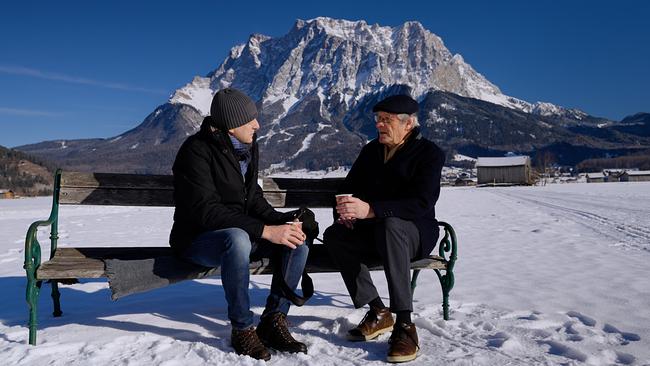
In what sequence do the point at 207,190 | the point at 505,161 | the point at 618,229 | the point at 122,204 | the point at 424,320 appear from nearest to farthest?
the point at 207,190
the point at 424,320
the point at 122,204
the point at 618,229
the point at 505,161

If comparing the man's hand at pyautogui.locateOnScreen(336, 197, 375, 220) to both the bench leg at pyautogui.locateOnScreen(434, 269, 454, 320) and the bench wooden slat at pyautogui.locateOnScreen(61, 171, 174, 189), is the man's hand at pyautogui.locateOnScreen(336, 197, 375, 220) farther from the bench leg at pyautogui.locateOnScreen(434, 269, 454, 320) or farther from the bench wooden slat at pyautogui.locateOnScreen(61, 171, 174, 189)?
the bench wooden slat at pyautogui.locateOnScreen(61, 171, 174, 189)

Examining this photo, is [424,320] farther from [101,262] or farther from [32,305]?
[32,305]

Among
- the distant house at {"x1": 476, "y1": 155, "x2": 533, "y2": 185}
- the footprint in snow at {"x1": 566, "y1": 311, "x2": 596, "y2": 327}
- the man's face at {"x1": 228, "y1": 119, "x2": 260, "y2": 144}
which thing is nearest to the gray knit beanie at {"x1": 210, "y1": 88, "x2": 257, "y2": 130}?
the man's face at {"x1": 228, "y1": 119, "x2": 260, "y2": 144}

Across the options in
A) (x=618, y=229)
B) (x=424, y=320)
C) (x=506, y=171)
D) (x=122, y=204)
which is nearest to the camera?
(x=424, y=320)

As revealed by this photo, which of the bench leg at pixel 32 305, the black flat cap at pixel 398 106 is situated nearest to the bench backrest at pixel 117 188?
the bench leg at pixel 32 305

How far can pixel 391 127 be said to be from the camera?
15.2 feet

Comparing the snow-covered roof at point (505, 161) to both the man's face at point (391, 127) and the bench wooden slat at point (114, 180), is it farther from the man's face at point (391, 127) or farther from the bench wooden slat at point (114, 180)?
the bench wooden slat at point (114, 180)

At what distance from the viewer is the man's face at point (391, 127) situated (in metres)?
4.62

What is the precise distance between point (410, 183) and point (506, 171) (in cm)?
8953

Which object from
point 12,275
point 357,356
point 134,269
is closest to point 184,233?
point 134,269

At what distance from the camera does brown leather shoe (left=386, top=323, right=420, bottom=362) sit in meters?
3.95

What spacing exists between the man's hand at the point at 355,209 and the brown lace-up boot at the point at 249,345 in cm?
119

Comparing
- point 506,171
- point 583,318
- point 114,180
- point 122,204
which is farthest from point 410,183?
point 506,171

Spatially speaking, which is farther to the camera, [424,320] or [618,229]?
[618,229]
